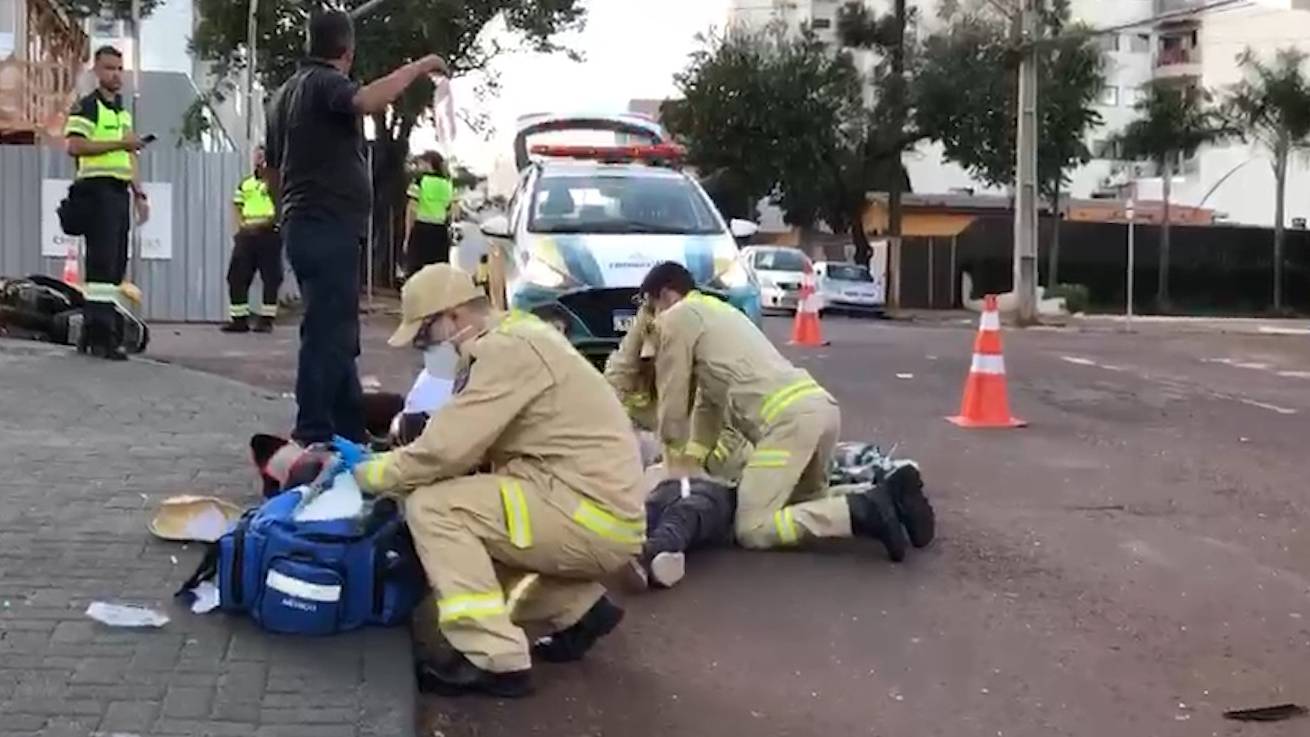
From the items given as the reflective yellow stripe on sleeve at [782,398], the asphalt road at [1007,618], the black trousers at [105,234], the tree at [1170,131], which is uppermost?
the tree at [1170,131]

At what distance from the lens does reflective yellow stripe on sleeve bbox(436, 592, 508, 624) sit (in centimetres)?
506

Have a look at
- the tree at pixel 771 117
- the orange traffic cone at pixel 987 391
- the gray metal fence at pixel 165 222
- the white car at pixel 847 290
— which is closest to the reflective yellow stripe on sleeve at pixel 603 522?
the orange traffic cone at pixel 987 391

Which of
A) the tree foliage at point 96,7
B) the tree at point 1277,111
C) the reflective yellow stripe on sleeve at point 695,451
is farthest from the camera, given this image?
the tree at point 1277,111

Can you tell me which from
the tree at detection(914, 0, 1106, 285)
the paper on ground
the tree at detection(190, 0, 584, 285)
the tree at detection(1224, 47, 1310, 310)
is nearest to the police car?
the paper on ground

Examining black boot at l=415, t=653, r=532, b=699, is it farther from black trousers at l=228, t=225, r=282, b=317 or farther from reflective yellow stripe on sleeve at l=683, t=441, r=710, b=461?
black trousers at l=228, t=225, r=282, b=317

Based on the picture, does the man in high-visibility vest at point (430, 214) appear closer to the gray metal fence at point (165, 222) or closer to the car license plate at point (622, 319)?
the car license plate at point (622, 319)

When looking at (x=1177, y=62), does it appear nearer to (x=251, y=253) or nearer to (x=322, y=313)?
(x=251, y=253)

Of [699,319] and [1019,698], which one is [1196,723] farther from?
[699,319]

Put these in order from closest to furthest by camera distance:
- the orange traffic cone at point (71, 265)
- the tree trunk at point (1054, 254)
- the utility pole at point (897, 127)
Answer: the orange traffic cone at point (71, 265) < the tree trunk at point (1054, 254) < the utility pole at point (897, 127)

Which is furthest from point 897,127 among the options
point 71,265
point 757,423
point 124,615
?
point 124,615

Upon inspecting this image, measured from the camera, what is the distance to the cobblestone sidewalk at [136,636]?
4453mm

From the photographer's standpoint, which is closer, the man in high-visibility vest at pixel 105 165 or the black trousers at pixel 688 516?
the black trousers at pixel 688 516

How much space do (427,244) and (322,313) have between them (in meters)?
8.53

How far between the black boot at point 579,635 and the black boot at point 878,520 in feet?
5.82
